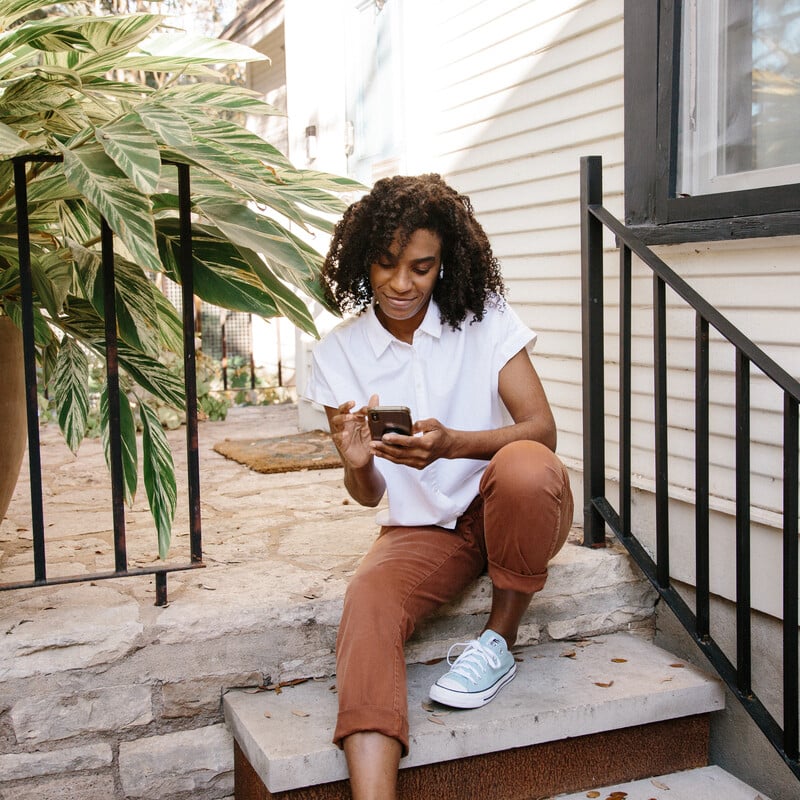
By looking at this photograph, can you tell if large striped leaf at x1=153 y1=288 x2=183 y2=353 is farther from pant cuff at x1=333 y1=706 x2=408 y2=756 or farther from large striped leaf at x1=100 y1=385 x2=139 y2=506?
pant cuff at x1=333 y1=706 x2=408 y2=756

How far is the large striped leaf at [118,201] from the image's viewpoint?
6.06 feet

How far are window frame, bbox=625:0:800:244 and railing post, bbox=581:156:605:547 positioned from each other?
114mm

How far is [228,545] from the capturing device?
2896mm

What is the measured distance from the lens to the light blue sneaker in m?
2.09

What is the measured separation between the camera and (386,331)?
91.2 inches

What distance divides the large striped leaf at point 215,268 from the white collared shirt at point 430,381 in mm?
251

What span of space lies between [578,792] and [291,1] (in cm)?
474

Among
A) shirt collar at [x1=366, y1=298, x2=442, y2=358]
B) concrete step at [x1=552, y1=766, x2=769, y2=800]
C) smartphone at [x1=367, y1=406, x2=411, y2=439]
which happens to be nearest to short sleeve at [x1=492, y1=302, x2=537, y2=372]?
shirt collar at [x1=366, y1=298, x2=442, y2=358]

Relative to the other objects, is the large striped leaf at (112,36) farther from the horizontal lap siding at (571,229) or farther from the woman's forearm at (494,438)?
the horizontal lap siding at (571,229)

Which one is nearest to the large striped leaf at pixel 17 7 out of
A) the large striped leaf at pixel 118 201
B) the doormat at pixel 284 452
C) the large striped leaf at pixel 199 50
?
the large striped leaf at pixel 199 50

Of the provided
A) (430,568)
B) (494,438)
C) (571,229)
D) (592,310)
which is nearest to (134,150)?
(494,438)

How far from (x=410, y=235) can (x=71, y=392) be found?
0.92m

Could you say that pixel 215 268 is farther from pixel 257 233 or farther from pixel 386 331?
pixel 386 331

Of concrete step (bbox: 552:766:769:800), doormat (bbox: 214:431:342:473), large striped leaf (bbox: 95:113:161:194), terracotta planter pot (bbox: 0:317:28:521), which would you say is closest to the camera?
large striped leaf (bbox: 95:113:161:194)
